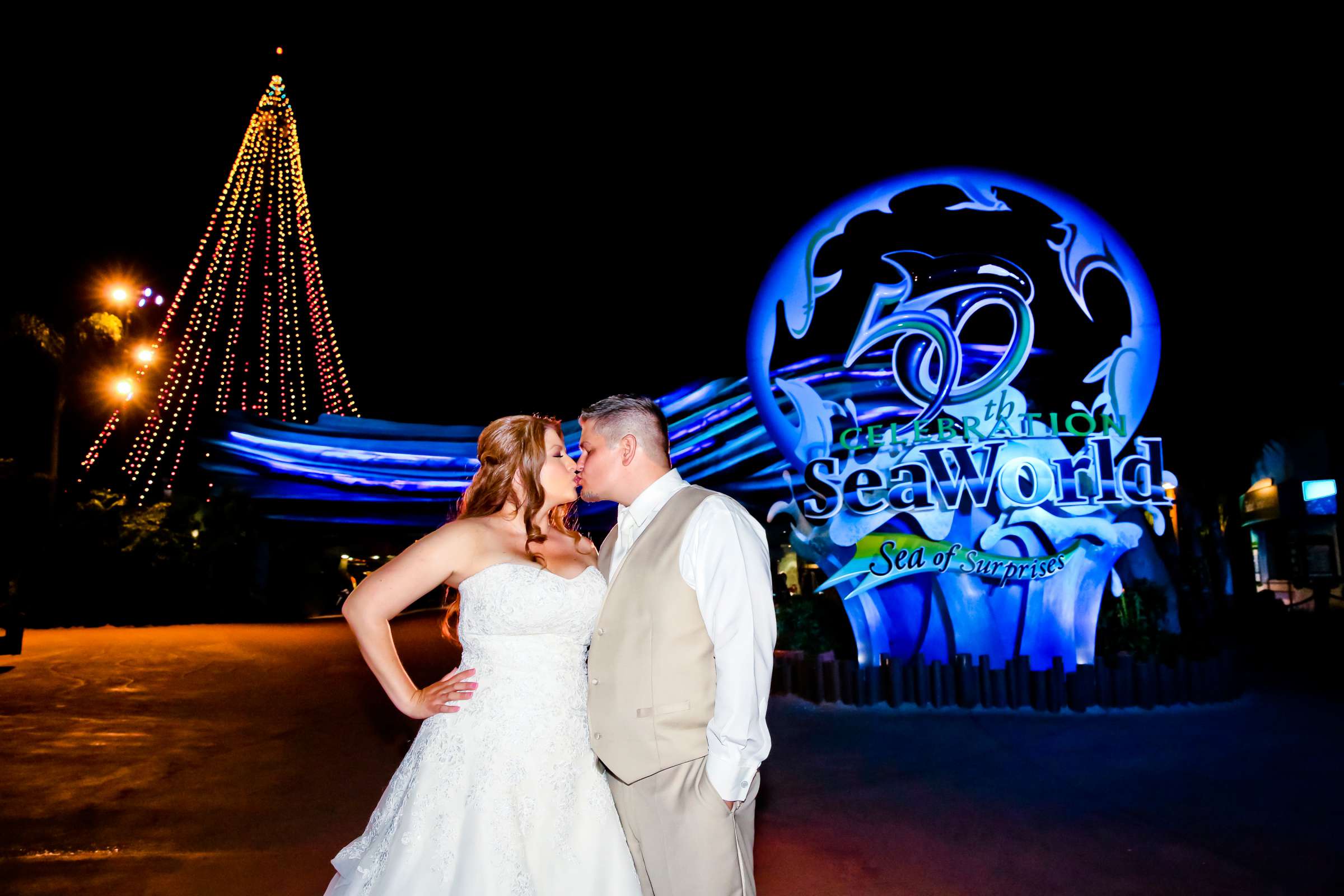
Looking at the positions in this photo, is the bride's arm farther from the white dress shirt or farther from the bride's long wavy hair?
the white dress shirt

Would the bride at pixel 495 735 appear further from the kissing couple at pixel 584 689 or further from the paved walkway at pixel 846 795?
the paved walkway at pixel 846 795

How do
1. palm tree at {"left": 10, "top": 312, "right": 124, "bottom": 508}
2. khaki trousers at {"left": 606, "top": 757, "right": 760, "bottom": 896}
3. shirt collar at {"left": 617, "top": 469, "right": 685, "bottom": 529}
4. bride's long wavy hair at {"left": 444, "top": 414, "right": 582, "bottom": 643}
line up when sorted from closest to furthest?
khaki trousers at {"left": 606, "top": 757, "right": 760, "bottom": 896} < shirt collar at {"left": 617, "top": 469, "right": 685, "bottom": 529} < bride's long wavy hair at {"left": 444, "top": 414, "right": 582, "bottom": 643} < palm tree at {"left": 10, "top": 312, "right": 124, "bottom": 508}

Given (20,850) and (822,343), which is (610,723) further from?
(822,343)

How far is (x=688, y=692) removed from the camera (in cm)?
235

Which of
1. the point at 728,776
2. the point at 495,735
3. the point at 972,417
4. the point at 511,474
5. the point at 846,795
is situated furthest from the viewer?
the point at 972,417

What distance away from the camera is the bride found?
251 centimetres

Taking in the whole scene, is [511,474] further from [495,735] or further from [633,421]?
[495,735]

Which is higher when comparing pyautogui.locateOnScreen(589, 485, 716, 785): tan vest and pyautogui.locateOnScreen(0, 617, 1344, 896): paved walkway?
pyautogui.locateOnScreen(589, 485, 716, 785): tan vest

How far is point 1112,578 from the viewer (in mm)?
9617

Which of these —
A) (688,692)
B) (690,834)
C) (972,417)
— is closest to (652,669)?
(688,692)

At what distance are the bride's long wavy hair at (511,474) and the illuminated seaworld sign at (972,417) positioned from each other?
276 inches

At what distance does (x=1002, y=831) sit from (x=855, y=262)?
22.3ft

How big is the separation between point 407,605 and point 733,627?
0.93m

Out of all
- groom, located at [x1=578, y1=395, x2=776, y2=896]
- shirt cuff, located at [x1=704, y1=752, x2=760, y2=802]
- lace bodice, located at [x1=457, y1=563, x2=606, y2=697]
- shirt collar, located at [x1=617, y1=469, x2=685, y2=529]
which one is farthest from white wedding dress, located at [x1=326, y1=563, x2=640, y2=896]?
shirt cuff, located at [x1=704, y1=752, x2=760, y2=802]
